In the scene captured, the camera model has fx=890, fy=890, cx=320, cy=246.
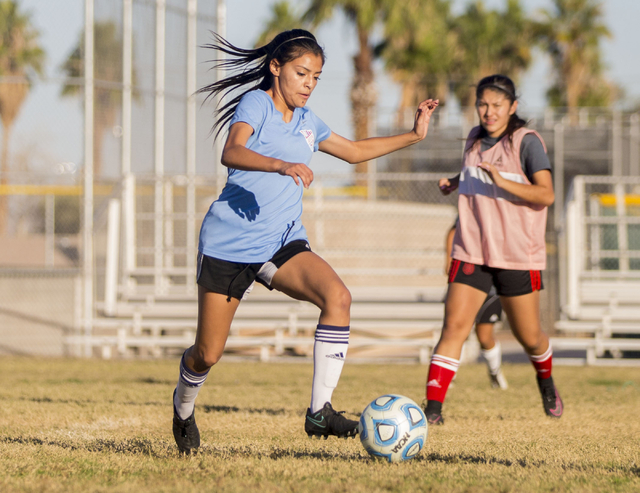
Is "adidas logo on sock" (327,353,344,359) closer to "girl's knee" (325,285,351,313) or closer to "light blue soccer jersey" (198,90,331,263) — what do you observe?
"girl's knee" (325,285,351,313)

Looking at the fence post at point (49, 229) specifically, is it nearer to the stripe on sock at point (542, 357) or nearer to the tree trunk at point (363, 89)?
the stripe on sock at point (542, 357)

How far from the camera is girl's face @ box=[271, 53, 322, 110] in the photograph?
4453mm

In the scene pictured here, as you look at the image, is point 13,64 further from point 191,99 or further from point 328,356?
point 328,356

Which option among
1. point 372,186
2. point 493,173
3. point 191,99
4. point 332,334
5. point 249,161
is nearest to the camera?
point 249,161

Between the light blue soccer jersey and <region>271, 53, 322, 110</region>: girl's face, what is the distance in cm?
10

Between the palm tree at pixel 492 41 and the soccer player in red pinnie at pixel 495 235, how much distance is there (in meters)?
34.9

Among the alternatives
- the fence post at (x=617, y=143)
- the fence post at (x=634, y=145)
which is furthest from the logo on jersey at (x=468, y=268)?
the fence post at (x=634, y=145)

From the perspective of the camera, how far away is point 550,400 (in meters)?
6.21

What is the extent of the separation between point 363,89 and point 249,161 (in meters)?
24.3

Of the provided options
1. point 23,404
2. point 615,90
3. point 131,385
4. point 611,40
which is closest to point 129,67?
point 131,385

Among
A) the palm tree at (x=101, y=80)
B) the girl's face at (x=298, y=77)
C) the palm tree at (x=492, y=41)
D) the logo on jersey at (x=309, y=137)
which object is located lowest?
the logo on jersey at (x=309, y=137)

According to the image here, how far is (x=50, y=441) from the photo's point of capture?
4.91 meters

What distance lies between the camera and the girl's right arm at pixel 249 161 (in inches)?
149

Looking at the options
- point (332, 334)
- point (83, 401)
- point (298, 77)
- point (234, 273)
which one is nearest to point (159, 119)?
point (83, 401)
